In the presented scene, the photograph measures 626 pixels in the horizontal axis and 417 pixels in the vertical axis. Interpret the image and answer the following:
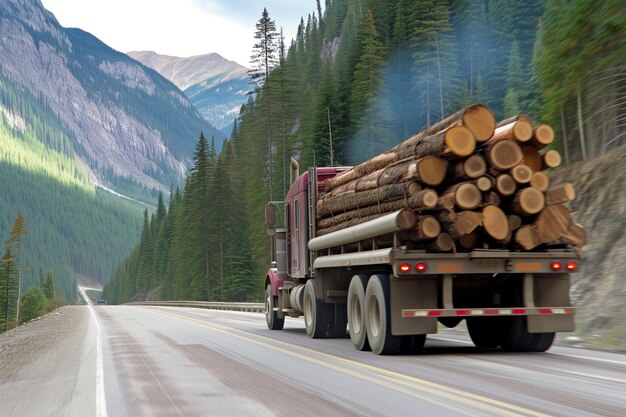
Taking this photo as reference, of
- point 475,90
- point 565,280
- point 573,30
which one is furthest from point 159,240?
point 565,280

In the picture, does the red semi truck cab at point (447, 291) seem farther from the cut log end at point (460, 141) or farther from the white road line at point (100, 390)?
the white road line at point (100, 390)

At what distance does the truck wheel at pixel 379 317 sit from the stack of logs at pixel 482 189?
2.38 feet

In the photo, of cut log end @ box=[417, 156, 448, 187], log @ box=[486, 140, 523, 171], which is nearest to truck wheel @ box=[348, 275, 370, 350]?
cut log end @ box=[417, 156, 448, 187]

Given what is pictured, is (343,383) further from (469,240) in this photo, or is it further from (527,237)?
(527,237)

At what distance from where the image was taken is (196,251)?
272ft

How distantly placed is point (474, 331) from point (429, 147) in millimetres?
4106

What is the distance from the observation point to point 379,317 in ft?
40.4

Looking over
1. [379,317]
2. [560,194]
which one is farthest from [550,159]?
[379,317]

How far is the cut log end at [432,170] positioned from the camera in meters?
11.4

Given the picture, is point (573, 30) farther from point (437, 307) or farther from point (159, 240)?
point (159, 240)

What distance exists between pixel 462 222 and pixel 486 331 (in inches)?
135

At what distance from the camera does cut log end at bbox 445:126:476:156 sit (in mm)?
11203

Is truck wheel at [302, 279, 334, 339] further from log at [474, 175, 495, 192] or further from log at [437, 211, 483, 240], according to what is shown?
log at [474, 175, 495, 192]

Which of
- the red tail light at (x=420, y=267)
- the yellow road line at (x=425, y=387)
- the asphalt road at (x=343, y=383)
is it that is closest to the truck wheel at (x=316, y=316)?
the asphalt road at (x=343, y=383)
